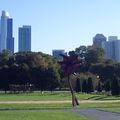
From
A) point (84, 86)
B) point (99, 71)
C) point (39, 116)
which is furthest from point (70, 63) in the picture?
point (99, 71)

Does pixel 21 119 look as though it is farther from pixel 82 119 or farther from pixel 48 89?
pixel 48 89

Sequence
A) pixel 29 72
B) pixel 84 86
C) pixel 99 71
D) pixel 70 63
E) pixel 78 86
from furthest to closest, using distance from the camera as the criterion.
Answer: pixel 99 71 → pixel 29 72 → pixel 78 86 → pixel 84 86 → pixel 70 63

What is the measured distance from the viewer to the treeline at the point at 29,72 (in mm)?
105312

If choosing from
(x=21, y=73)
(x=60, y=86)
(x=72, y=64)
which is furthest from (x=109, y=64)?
(x=72, y=64)

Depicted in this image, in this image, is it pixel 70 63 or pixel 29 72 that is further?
pixel 29 72

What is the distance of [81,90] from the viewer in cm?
10038

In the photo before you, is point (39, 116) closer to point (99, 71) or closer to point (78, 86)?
point (78, 86)

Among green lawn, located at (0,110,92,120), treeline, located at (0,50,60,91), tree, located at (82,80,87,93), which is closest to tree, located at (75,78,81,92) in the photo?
tree, located at (82,80,87,93)

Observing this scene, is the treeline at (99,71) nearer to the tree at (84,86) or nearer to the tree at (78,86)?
the tree at (84,86)

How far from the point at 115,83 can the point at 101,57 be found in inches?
2596

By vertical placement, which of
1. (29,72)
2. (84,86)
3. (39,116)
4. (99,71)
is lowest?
(39,116)

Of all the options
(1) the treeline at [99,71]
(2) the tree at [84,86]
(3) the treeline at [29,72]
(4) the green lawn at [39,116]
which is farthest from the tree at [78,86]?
(4) the green lawn at [39,116]

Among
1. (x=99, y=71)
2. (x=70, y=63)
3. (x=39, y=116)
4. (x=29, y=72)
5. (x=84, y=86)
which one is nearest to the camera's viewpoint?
(x=39, y=116)

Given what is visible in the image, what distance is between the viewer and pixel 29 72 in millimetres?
107000
